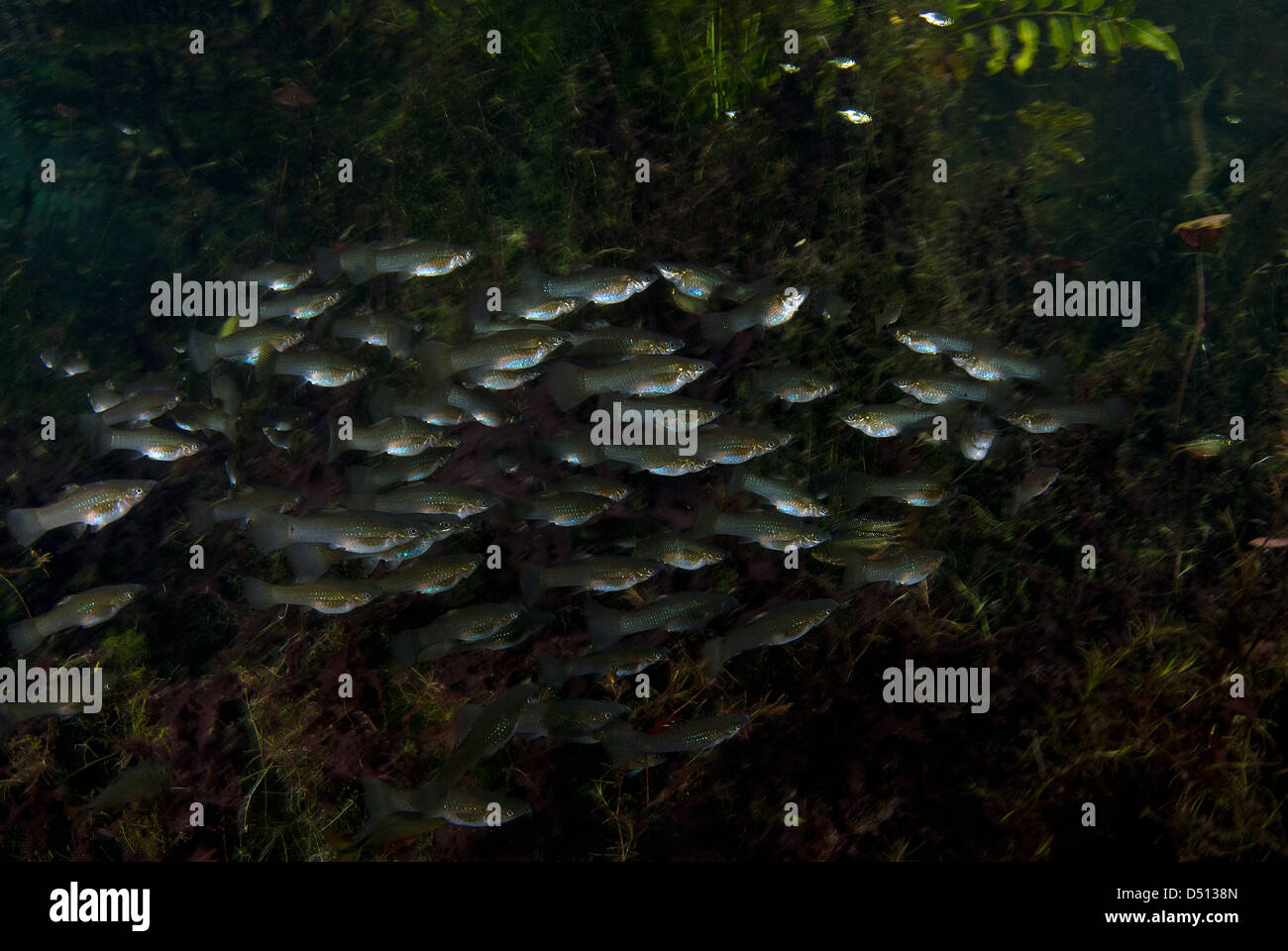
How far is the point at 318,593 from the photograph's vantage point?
4.29m

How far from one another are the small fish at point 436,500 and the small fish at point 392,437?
1.25ft

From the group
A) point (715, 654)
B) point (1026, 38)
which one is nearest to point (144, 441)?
point (715, 654)

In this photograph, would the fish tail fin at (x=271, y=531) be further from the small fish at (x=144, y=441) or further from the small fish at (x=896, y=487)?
the small fish at (x=896, y=487)

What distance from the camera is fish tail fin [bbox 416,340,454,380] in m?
4.54

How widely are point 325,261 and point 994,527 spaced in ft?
18.6

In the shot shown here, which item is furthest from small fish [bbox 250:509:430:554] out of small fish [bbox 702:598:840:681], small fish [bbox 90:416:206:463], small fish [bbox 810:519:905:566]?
small fish [bbox 810:519:905:566]

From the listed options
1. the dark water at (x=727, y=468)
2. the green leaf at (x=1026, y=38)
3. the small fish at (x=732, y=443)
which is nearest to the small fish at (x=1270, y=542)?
the dark water at (x=727, y=468)

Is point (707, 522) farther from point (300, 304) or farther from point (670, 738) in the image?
point (300, 304)

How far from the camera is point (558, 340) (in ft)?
14.9

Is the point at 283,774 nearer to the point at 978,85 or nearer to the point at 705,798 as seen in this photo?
the point at 705,798

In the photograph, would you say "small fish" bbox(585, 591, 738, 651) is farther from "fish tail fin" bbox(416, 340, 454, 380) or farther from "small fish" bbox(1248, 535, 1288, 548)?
"small fish" bbox(1248, 535, 1288, 548)

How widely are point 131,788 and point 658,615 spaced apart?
3594mm

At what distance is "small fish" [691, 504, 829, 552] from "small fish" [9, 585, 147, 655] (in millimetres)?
3997

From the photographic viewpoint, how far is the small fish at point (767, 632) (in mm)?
4207
